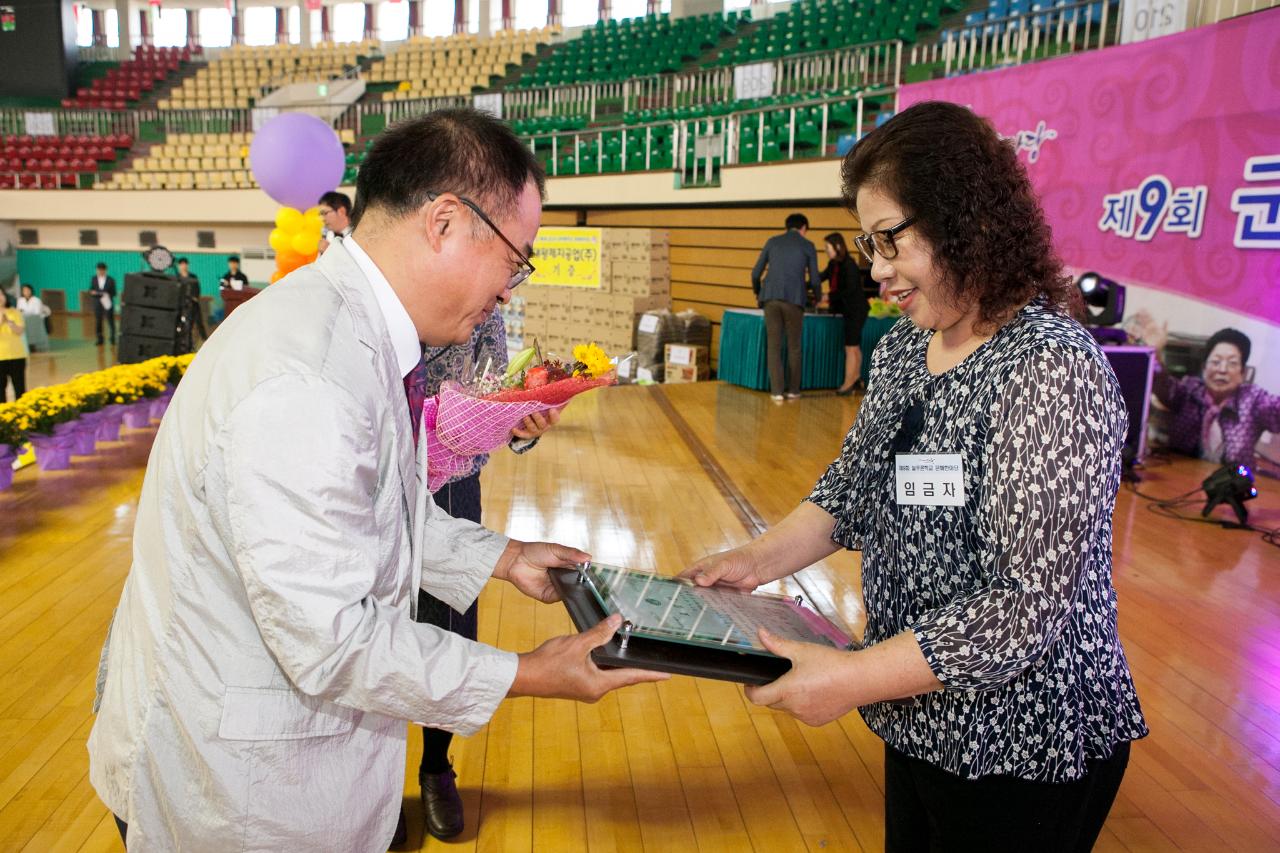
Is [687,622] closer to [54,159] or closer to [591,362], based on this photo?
[591,362]

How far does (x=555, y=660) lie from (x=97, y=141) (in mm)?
22660

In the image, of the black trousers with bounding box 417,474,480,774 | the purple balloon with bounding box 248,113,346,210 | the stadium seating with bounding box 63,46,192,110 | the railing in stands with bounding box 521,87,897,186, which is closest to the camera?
the black trousers with bounding box 417,474,480,774

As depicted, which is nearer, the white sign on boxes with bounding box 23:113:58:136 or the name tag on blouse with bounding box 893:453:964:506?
the name tag on blouse with bounding box 893:453:964:506

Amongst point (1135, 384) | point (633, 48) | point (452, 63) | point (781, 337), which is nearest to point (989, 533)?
point (1135, 384)

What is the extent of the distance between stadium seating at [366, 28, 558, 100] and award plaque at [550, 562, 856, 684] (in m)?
19.3

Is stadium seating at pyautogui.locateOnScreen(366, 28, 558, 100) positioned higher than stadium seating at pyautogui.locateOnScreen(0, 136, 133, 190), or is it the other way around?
stadium seating at pyautogui.locateOnScreen(366, 28, 558, 100)

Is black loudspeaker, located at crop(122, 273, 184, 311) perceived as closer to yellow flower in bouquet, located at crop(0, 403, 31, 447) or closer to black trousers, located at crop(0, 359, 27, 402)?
black trousers, located at crop(0, 359, 27, 402)

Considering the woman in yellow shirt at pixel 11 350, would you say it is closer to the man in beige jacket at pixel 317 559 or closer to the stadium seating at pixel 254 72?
the man in beige jacket at pixel 317 559

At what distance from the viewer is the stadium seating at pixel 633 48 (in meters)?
16.4

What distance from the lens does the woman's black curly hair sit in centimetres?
115

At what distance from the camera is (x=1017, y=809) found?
121 centimetres

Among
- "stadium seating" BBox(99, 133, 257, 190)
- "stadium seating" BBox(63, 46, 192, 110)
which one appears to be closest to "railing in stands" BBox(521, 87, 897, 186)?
"stadium seating" BBox(99, 133, 257, 190)

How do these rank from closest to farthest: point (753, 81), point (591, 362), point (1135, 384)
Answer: point (591, 362)
point (1135, 384)
point (753, 81)

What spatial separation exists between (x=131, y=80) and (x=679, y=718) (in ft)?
79.4
